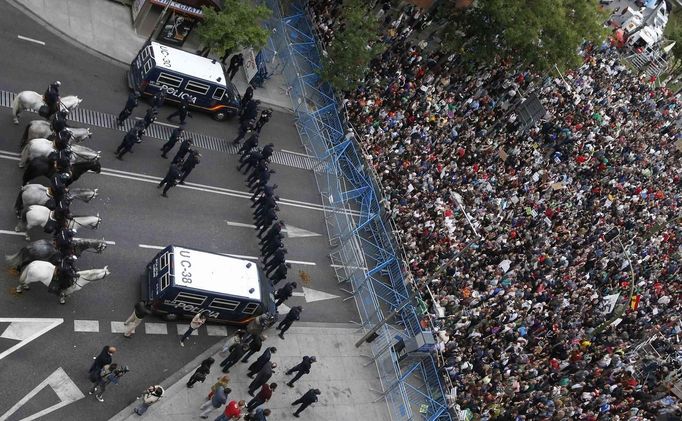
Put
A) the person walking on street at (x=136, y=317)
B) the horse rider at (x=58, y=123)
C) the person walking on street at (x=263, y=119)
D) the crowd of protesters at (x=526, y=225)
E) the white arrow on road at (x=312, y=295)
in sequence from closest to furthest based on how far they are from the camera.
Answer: the person walking on street at (x=136, y=317) → the horse rider at (x=58, y=123) → the white arrow on road at (x=312, y=295) → the crowd of protesters at (x=526, y=225) → the person walking on street at (x=263, y=119)

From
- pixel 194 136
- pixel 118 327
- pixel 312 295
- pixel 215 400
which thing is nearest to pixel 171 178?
pixel 194 136

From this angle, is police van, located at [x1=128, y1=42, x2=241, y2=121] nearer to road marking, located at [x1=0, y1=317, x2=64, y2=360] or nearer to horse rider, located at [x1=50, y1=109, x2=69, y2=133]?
horse rider, located at [x1=50, y1=109, x2=69, y2=133]

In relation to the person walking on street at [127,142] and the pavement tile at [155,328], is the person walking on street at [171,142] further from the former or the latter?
the pavement tile at [155,328]

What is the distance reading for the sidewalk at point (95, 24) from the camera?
90.0 feet

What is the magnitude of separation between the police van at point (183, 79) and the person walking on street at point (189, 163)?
398cm

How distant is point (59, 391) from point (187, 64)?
14321mm

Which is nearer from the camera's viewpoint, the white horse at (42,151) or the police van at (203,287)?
the police van at (203,287)

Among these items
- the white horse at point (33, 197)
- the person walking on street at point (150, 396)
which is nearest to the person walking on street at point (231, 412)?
the person walking on street at point (150, 396)

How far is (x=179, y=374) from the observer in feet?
64.3

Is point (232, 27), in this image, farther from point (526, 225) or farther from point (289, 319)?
point (526, 225)

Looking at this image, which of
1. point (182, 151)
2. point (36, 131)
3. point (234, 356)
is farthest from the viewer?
point (182, 151)

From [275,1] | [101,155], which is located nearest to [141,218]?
[101,155]

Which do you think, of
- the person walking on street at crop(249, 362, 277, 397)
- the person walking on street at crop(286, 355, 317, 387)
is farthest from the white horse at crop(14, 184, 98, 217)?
the person walking on street at crop(286, 355, 317, 387)

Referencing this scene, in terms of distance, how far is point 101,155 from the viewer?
23.4 meters
